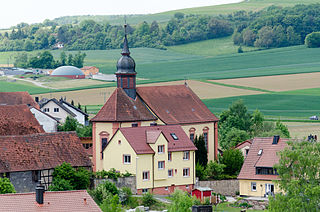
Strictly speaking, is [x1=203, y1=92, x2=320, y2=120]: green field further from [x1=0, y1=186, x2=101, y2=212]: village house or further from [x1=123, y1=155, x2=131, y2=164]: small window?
[x1=0, y1=186, x2=101, y2=212]: village house

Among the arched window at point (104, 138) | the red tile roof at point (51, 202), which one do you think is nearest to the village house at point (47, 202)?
the red tile roof at point (51, 202)

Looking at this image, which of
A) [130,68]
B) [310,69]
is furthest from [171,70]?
[130,68]

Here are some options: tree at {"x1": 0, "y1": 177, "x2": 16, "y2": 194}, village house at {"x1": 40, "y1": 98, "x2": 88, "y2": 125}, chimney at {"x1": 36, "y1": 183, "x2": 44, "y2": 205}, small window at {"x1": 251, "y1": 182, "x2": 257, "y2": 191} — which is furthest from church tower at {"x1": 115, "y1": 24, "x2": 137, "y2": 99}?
chimney at {"x1": 36, "y1": 183, "x2": 44, "y2": 205}

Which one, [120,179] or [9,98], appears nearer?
[120,179]

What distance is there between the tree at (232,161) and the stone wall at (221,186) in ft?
12.6

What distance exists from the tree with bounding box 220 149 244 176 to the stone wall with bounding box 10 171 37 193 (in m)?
22.8

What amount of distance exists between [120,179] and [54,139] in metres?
6.22

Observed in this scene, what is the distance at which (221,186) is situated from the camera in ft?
259

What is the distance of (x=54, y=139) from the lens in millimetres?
70500

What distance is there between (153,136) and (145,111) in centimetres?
1187

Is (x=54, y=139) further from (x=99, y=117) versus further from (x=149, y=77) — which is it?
(x=149, y=77)

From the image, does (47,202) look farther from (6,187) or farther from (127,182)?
(127,182)

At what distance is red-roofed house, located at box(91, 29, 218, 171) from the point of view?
277ft

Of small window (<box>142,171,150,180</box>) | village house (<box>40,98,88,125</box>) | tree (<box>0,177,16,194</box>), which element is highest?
tree (<box>0,177,16,194</box>)
